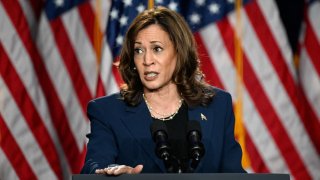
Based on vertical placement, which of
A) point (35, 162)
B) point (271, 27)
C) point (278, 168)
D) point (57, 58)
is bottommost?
point (278, 168)

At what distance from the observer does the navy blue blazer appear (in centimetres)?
237

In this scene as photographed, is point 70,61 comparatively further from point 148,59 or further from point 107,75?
point 148,59

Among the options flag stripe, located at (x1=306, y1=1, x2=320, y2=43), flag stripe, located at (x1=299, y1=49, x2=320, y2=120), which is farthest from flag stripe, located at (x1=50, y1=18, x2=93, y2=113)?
flag stripe, located at (x1=306, y1=1, x2=320, y2=43)

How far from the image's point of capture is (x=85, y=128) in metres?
4.37

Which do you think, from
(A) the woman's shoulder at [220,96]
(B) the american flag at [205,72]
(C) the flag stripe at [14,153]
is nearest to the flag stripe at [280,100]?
(B) the american flag at [205,72]

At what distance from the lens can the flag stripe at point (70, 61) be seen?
434 cm

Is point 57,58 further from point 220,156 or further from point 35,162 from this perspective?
point 220,156

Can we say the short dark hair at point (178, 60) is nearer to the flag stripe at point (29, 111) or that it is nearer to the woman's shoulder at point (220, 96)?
the woman's shoulder at point (220, 96)

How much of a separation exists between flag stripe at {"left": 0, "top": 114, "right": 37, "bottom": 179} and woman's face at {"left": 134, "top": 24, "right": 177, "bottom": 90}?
1847 millimetres

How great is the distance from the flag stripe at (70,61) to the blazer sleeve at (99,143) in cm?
183

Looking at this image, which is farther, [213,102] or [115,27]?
[115,27]

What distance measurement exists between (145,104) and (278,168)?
79.8 inches

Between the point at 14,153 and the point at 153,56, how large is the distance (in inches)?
77.6

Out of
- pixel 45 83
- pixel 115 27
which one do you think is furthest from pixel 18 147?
pixel 115 27
